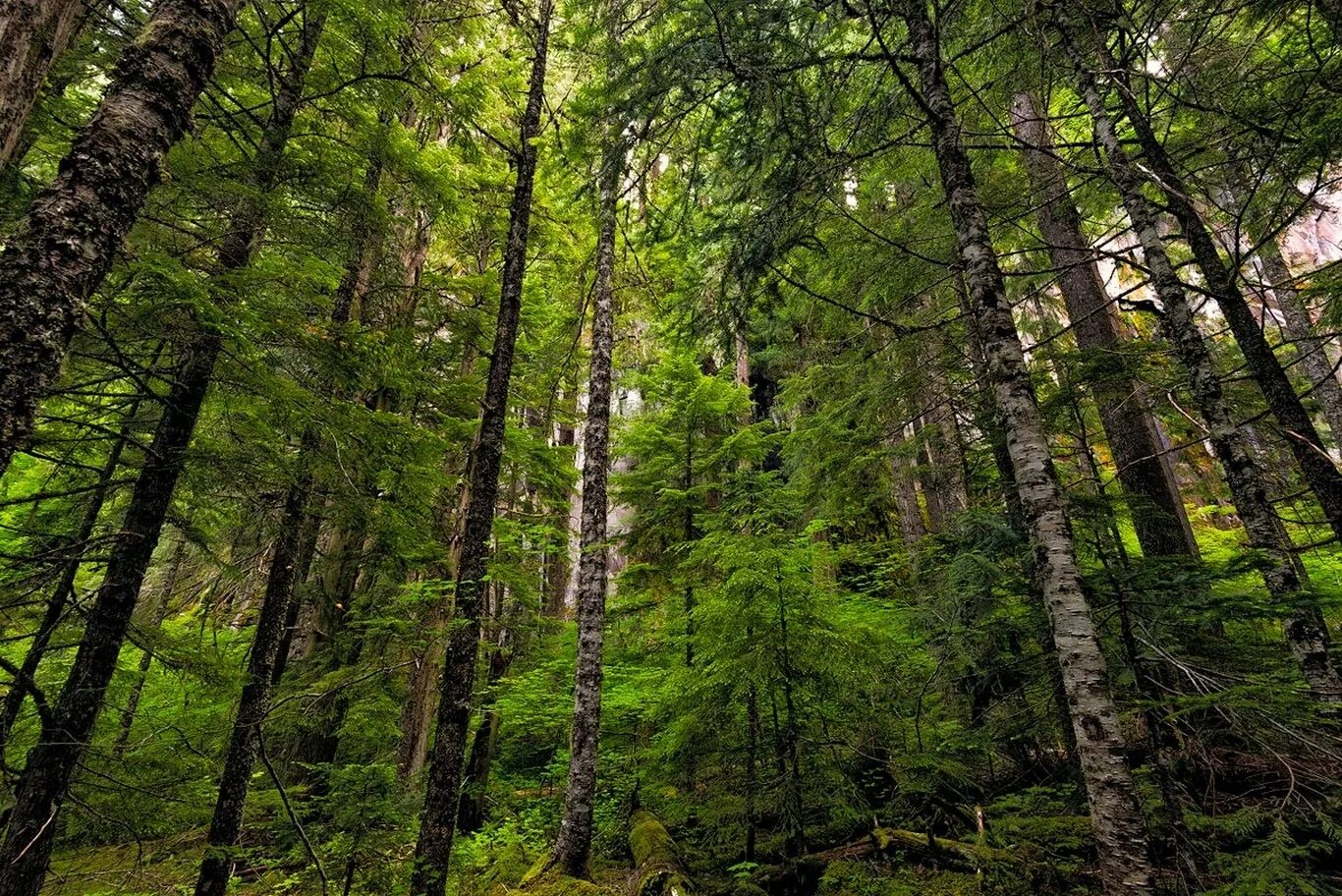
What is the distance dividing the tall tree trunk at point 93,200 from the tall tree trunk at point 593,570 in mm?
3591

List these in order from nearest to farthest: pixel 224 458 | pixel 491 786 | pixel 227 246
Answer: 1. pixel 224 458
2. pixel 227 246
3. pixel 491 786

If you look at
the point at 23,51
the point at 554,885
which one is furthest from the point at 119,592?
the point at 554,885

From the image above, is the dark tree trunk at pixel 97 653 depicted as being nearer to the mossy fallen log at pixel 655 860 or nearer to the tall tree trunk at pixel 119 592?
the tall tree trunk at pixel 119 592

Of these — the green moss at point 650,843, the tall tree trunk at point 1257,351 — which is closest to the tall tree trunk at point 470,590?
the green moss at point 650,843

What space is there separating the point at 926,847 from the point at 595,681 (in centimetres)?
399

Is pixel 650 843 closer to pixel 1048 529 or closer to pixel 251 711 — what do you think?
pixel 251 711

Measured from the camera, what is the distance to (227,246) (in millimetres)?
5363

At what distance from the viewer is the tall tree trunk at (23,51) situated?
7.39ft

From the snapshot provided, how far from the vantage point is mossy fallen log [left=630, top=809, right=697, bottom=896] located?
18.6ft

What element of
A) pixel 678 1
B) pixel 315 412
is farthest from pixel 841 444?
pixel 315 412

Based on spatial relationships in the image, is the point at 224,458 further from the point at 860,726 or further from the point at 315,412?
the point at 860,726

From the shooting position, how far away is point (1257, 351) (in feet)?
13.6

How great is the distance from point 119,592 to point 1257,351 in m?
9.32

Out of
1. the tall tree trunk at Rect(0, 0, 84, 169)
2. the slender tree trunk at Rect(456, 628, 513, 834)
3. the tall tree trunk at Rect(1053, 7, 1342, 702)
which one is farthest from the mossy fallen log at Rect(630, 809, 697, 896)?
the tall tree trunk at Rect(0, 0, 84, 169)
